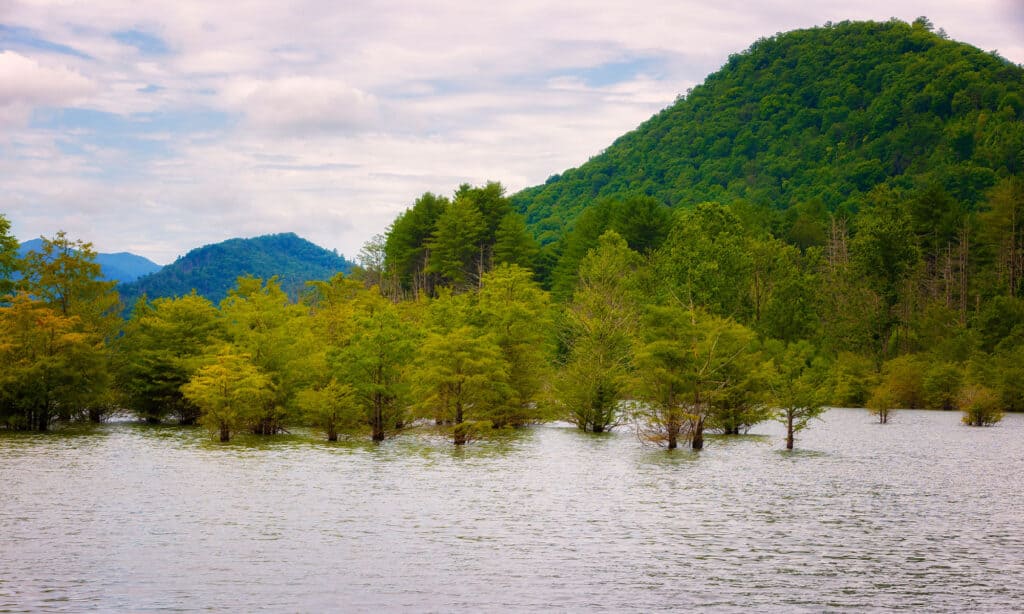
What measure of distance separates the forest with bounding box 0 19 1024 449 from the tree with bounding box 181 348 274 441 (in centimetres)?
21

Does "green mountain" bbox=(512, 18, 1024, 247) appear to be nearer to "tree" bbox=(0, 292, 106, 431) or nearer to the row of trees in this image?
the row of trees

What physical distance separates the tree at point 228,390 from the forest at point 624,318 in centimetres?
21

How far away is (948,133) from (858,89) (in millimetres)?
37105

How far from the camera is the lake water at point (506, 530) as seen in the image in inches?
899

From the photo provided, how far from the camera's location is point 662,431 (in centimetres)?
5738

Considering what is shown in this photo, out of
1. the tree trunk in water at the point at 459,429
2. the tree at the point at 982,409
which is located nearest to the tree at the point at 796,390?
the tree trunk in water at the point at 459,429

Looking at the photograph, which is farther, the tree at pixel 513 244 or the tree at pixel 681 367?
the tree at pixel 513 244

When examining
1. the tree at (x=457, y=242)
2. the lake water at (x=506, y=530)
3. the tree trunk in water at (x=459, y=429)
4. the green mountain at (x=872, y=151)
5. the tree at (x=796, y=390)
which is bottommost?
the lake water at (x=506, y=530)

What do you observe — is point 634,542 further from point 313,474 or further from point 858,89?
point 858,89

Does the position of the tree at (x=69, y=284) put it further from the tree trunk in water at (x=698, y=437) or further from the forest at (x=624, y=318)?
the tree trunk in water at (x=698, y=437)

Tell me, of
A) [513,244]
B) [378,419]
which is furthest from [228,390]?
[513,244]

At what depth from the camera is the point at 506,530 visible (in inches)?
1214

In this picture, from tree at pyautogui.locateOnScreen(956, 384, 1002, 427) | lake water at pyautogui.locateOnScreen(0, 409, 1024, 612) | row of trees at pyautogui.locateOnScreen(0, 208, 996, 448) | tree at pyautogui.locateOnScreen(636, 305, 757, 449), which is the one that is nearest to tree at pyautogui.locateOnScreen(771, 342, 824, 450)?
row of trees at pyautogui.locateOnScreen(0, 208, 996, 448)

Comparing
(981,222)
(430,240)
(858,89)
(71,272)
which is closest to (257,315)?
(71,272)
